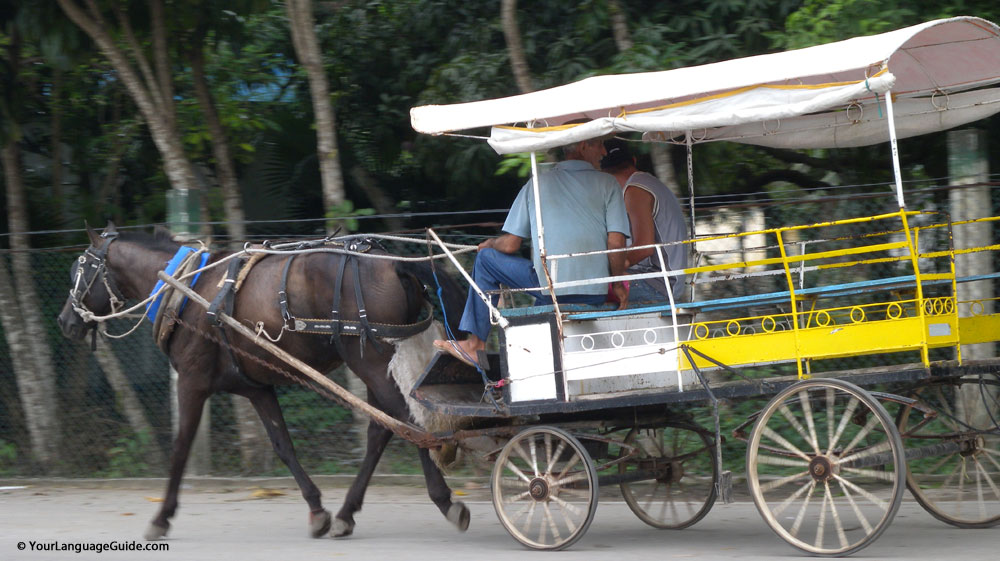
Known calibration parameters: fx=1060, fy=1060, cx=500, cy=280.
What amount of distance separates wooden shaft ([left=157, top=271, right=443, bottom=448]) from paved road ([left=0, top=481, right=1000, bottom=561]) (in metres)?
0.63

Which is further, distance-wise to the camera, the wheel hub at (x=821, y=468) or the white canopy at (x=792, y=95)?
the wheel hub at (x=821, y=468)

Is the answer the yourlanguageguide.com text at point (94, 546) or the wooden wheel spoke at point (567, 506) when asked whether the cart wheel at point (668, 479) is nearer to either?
the wooden wheel spoke at point (567, 506)

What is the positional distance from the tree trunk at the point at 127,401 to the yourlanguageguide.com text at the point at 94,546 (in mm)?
2737

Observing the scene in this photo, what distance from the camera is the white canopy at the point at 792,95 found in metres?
4.64

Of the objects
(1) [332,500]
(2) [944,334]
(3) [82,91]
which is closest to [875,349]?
(2) [944,334]

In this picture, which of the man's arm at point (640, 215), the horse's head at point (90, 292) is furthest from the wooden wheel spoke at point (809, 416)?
the horse's head at point (90, 292)

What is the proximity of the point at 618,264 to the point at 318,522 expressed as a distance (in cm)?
236

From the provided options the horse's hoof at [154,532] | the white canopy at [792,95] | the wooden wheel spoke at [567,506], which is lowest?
the horse's hoof at [154,532]

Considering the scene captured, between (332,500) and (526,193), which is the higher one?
(526,193)

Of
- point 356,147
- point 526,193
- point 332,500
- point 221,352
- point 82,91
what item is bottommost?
point 332,500

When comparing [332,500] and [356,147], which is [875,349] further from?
[356,147]

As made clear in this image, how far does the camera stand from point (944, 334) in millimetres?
4789

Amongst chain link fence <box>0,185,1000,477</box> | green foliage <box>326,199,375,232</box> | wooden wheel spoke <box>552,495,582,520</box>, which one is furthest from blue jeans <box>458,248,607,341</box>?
green foliage <box>326,199,375,232</box>

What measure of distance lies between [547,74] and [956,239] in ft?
11.4
